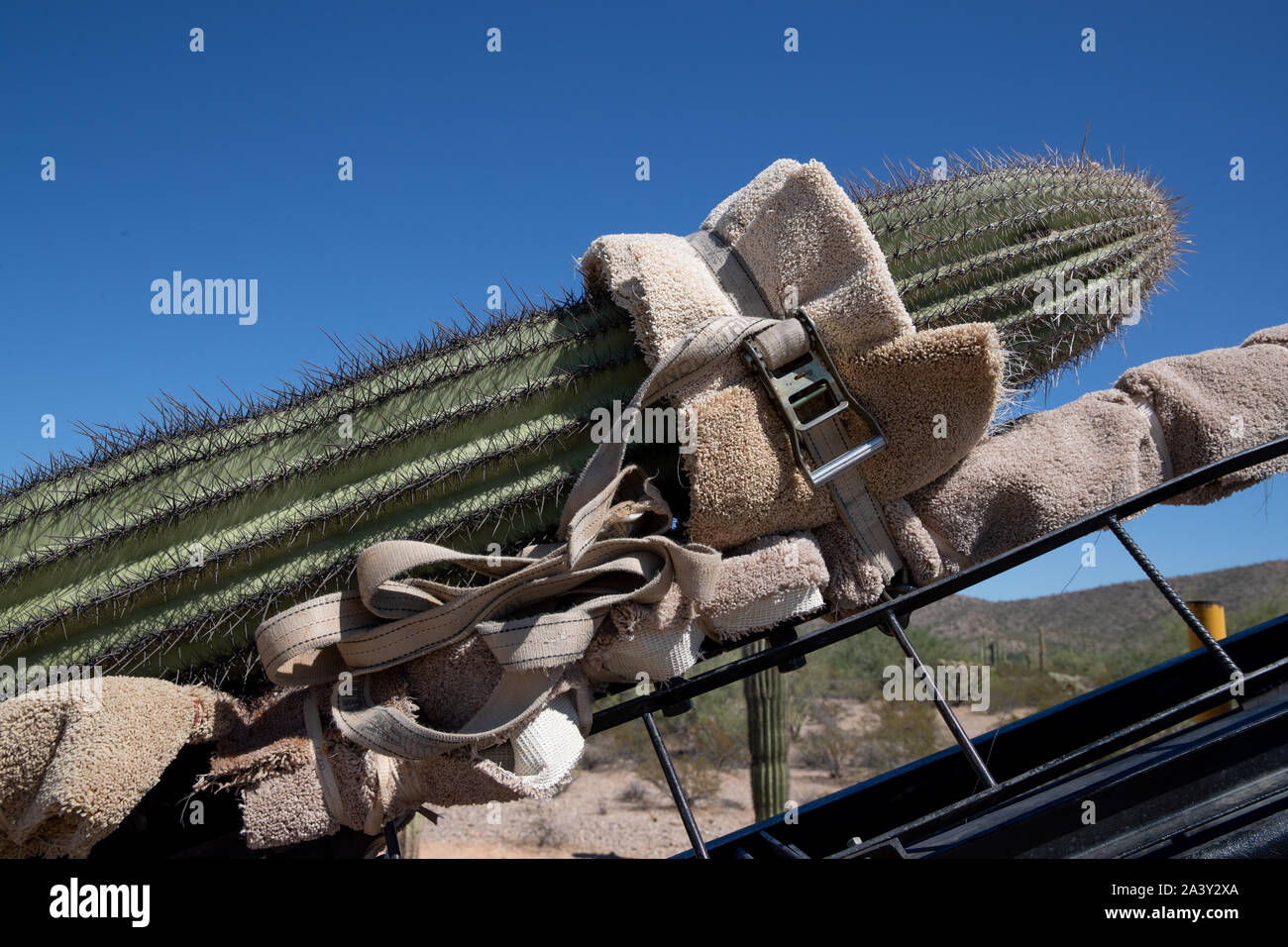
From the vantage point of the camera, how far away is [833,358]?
1.63m

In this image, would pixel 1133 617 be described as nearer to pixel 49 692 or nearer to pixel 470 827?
pixel 470 827

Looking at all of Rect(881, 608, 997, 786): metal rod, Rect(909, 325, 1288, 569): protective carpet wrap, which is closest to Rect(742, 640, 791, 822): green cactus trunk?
Rect(909, 325, 1288, 569): protective carpet wrap

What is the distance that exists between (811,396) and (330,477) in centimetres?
98

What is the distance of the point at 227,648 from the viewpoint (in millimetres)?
1674

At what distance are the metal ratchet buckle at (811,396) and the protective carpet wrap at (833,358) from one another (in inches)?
0.9

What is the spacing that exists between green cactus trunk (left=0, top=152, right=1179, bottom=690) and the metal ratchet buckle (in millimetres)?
283

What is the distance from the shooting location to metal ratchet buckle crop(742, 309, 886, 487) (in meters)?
1.57

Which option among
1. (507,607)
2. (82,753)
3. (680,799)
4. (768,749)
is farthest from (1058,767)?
(768,749)

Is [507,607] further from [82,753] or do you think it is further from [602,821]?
[602,821]

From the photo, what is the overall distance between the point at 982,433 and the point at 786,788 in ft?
22.7

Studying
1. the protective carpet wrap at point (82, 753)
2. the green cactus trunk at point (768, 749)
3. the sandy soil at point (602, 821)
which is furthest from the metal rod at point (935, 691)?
the sandy soil at point (602, 821)

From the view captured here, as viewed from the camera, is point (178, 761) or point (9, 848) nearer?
point (9, 848)

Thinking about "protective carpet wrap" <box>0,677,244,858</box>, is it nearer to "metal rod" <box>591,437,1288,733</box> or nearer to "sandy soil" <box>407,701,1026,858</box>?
"metal rod" <box>591,437,1288,733</box>
